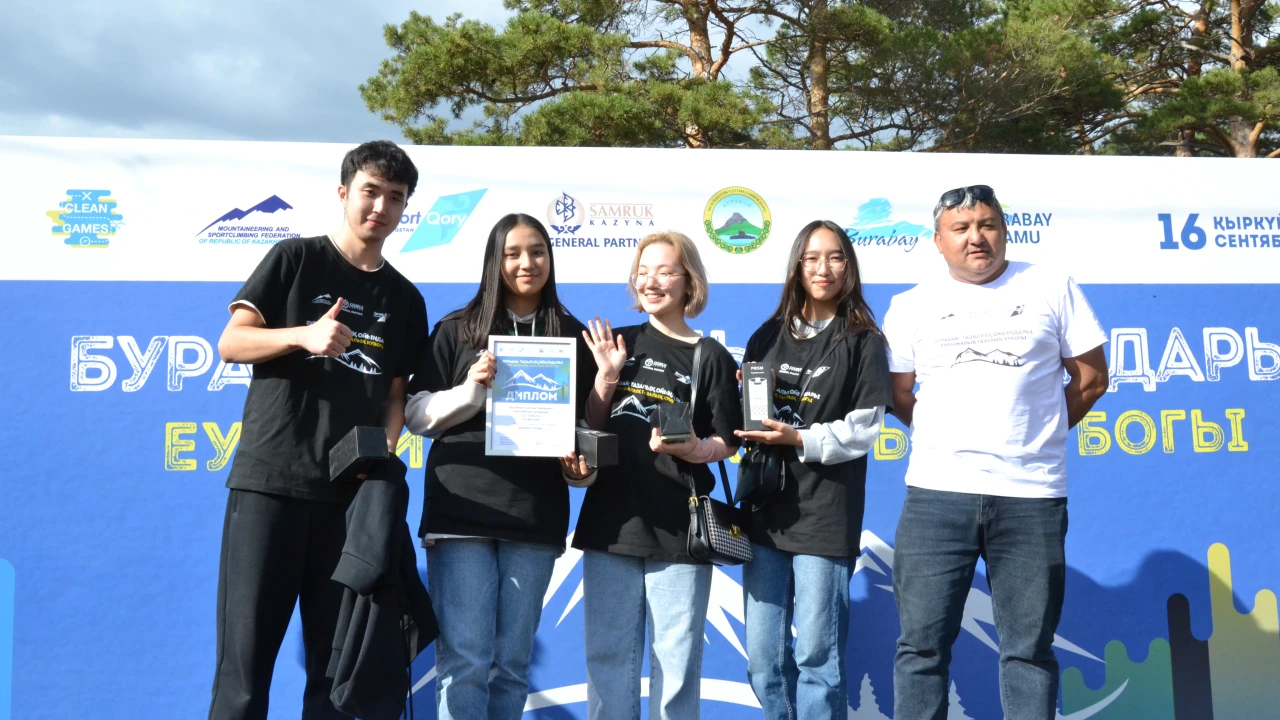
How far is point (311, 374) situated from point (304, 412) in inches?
4.0

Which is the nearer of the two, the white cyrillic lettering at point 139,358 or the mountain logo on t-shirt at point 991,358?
the mountain logo on t-shirt at point 991,358

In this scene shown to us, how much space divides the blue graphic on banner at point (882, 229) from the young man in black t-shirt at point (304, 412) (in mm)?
2000

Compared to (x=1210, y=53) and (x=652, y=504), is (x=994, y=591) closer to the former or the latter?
(x=652, y=504)

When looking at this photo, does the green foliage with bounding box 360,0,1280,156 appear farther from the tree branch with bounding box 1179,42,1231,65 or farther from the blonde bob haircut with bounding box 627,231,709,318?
the blonde bob haircut with bounding box 627,231,709,318

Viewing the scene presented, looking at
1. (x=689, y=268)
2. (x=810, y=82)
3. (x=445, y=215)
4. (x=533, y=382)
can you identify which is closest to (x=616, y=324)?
(x=445, y=215)

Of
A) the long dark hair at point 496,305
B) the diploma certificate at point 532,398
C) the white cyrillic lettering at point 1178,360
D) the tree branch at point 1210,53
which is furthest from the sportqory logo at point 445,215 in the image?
the tree branch at point 1210,53

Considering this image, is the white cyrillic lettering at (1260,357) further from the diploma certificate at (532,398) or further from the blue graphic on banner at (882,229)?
→ the diploma certificate at (532,398)

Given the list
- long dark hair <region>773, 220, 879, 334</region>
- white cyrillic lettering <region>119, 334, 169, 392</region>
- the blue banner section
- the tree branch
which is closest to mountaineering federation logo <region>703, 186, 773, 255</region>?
the blue banner section

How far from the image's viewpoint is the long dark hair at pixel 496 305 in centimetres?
255

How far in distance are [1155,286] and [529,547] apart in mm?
2986

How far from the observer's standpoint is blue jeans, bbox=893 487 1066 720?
2379mm

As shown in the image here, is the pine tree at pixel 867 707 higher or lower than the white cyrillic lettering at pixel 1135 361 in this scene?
lower

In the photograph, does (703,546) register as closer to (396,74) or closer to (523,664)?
(523,664)

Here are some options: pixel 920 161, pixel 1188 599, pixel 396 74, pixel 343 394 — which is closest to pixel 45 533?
pixel 343 394
